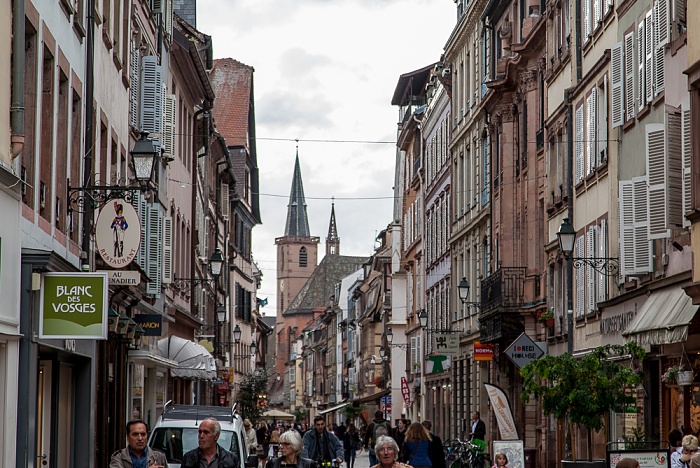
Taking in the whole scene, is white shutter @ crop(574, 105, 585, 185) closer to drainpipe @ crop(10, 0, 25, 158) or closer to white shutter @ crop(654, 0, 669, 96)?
white shutter @ crop(654, 0, 669, 96)

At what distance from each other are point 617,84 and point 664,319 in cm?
707

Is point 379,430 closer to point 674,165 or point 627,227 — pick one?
point 627,227

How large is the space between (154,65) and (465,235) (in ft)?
74.1

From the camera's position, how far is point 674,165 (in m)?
21.9

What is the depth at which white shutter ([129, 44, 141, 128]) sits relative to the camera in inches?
1148

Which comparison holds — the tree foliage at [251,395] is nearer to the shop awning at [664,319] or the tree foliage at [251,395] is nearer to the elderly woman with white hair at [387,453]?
the shop awning at [664,319]

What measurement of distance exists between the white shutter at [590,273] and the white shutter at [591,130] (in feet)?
4.62

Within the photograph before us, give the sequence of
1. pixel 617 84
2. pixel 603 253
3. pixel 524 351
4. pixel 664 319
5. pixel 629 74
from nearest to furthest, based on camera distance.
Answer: pixel 664 319, pixel 629 74, pixel 617 84, pixel 524 351, pixel 603 253

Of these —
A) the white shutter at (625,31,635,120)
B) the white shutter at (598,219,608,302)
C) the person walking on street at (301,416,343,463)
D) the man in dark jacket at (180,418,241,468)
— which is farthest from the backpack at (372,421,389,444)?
the man in dark jacket at (180,418,241,468)

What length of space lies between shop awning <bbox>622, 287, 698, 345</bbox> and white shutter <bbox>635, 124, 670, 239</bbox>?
112 cm

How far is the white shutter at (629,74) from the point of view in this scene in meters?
25.5

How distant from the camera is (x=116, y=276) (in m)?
21.5

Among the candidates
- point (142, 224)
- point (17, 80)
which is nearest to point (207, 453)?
point (17, 80)

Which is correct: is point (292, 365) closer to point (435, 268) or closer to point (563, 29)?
point (435, 268)
